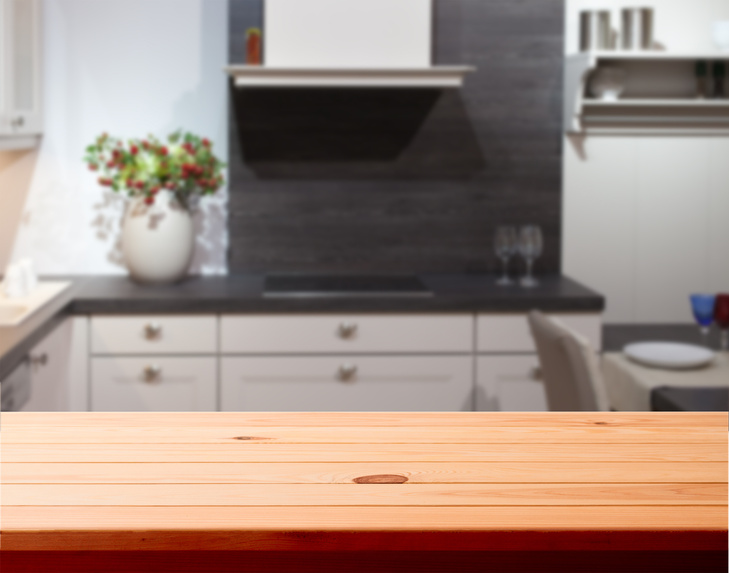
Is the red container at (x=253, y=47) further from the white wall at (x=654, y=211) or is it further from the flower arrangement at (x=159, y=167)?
the white wall at (x=654, y=211)

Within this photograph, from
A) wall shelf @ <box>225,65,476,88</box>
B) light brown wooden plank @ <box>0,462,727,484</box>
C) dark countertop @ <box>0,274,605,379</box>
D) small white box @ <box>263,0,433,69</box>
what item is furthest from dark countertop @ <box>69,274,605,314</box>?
light brown wooden plank @ <box>0,462,727,484</box>

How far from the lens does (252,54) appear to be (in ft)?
8.68

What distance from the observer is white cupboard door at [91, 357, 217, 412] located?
2.45 meters

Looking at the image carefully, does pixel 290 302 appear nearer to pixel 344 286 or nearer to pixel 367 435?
pixel 344 286

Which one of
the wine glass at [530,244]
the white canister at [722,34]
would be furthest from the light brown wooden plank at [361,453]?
the white canister at [722,34]

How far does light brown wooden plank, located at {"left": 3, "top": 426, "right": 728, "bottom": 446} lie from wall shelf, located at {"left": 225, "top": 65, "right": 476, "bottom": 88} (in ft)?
6.30

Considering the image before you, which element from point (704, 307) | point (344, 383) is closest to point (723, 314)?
point (704, 307)

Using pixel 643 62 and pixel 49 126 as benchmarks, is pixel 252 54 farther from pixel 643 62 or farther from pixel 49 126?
pixel 643 62

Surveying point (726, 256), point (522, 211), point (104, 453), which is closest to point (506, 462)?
point (104, 453)

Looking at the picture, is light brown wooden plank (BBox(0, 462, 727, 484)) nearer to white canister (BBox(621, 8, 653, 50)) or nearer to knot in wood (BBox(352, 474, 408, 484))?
knot in wood (BBox(352, 474, 408, 484))

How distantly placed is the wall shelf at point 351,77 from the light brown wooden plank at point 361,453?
1.96 metres

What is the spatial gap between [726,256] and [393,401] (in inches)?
49.6

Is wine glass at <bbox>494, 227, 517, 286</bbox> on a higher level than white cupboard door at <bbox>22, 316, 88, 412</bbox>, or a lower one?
higher

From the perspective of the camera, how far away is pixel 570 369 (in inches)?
70.9
